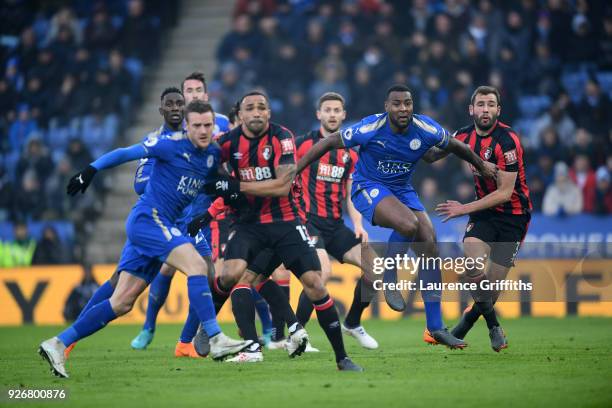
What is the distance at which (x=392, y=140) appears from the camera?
10.5 m

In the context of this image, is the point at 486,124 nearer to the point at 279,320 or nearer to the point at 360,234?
the point at 360,234

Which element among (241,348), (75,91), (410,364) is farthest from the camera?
(75,91)

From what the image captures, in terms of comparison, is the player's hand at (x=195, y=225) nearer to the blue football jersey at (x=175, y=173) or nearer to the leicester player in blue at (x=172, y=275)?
the leicester player in blue at (x=172, y=275)

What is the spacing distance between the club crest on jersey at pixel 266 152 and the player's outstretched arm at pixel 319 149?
315 mm

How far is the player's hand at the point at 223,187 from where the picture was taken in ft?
31.1

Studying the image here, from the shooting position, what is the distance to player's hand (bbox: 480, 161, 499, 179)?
1076 cm

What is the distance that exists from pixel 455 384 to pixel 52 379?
3.44 m

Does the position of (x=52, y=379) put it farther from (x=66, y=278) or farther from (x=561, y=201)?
(x=561, y=201)

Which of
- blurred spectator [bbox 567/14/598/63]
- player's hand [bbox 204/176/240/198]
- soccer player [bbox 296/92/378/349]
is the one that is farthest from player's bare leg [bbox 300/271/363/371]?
blurred spectator [bbox 567/14/598/63]

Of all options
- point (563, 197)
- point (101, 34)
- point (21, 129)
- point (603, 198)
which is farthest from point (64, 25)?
point (603, 198)

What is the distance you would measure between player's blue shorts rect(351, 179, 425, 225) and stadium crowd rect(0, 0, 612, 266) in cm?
688

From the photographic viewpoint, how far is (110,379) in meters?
9.01

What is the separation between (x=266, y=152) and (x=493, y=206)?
2.67 metres

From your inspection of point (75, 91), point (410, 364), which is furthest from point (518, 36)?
point (410, 364)
